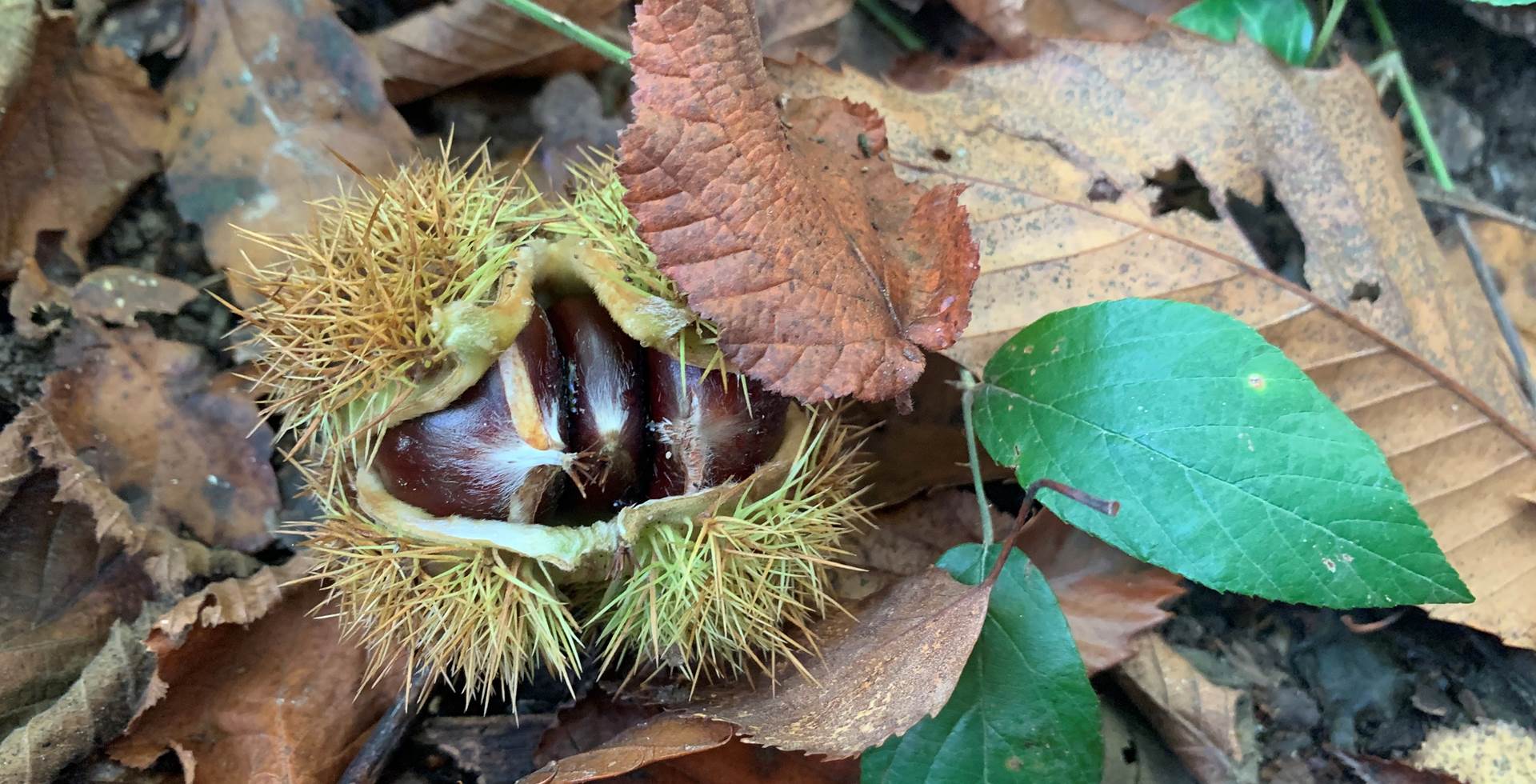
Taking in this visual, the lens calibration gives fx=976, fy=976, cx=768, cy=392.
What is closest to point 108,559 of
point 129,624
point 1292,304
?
point 129,624

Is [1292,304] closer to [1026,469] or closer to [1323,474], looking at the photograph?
[1323,474]

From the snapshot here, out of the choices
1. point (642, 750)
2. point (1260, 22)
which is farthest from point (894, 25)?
point (642, 750)

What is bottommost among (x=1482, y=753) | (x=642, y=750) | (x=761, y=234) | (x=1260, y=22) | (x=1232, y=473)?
(x=1482, y=753)

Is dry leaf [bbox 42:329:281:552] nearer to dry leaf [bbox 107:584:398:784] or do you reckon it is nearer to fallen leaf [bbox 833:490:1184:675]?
dry leaf [bbox 107:584:398:784]

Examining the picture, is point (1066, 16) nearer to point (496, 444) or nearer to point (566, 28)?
point (566, 28)

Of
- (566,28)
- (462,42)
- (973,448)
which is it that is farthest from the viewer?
(462,42)

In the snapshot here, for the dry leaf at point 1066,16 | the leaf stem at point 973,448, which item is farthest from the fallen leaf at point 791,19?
the leaf stem at point 973,448

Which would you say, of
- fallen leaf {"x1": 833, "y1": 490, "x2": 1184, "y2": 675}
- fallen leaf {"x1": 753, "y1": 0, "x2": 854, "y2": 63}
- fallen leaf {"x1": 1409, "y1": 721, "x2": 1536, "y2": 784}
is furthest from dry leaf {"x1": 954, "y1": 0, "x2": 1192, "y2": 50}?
Answer: fallen leaf {"x1": 1409, "y1": 721, "x2": 1536, "y2": 784}
